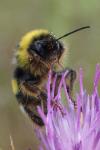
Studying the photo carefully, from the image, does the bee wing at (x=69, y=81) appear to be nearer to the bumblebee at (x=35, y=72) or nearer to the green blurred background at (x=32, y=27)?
the bumblebee at (x=35, y=72)

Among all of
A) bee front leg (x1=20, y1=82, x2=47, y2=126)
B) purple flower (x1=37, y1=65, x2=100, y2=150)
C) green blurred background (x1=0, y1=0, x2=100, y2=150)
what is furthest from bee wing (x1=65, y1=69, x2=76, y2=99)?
green blurred background (x1=0, y1=0, x2=100, y2=150)

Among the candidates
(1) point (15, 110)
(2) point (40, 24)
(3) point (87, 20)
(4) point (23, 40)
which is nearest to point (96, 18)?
(3) point (87, 20)

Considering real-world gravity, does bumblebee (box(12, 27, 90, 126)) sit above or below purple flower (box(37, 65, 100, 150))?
above

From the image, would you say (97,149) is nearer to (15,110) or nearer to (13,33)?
(15,110)

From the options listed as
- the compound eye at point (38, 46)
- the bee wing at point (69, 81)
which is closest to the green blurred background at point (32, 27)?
the bee wing at point (69, 81)

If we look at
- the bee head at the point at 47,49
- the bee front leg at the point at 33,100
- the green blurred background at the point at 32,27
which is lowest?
the green blurred background at the point at 32,27

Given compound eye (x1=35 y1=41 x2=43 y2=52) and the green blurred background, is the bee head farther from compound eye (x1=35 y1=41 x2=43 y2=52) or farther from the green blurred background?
the green blurred background
